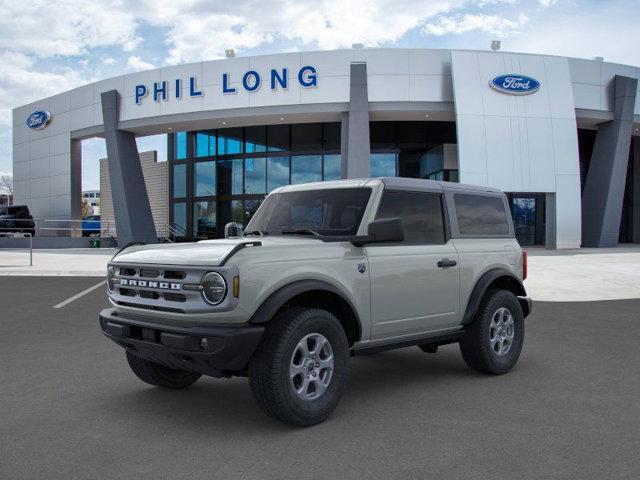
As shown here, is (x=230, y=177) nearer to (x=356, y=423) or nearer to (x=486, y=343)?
(x=486, y=343)

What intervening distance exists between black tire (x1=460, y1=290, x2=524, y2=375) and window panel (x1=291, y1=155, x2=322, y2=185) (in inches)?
1010

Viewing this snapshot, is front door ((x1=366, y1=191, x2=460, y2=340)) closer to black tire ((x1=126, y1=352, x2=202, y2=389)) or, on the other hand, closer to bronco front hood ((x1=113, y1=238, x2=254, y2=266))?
bronco front hood ((x1=113, y1=238, x2=254, y2=266))

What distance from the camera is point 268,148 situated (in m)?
32.4

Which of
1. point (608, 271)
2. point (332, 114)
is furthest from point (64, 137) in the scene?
point (608, 271)

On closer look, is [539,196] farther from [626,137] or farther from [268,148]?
[268,148]

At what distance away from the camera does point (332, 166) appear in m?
31.3

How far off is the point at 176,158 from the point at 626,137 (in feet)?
83.2

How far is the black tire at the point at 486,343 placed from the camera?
18.6 ft

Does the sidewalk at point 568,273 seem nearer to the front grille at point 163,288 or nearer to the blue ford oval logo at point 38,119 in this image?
the front grille at point 163,288

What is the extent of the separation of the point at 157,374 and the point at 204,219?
3035 cm

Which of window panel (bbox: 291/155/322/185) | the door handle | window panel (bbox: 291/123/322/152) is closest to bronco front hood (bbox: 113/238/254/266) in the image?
the door handle

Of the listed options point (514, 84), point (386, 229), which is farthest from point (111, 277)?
point (514, 84)

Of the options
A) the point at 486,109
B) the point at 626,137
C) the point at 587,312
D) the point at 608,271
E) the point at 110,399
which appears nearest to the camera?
the point at 110,399

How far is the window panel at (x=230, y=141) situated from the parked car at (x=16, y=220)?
11.3 meters
